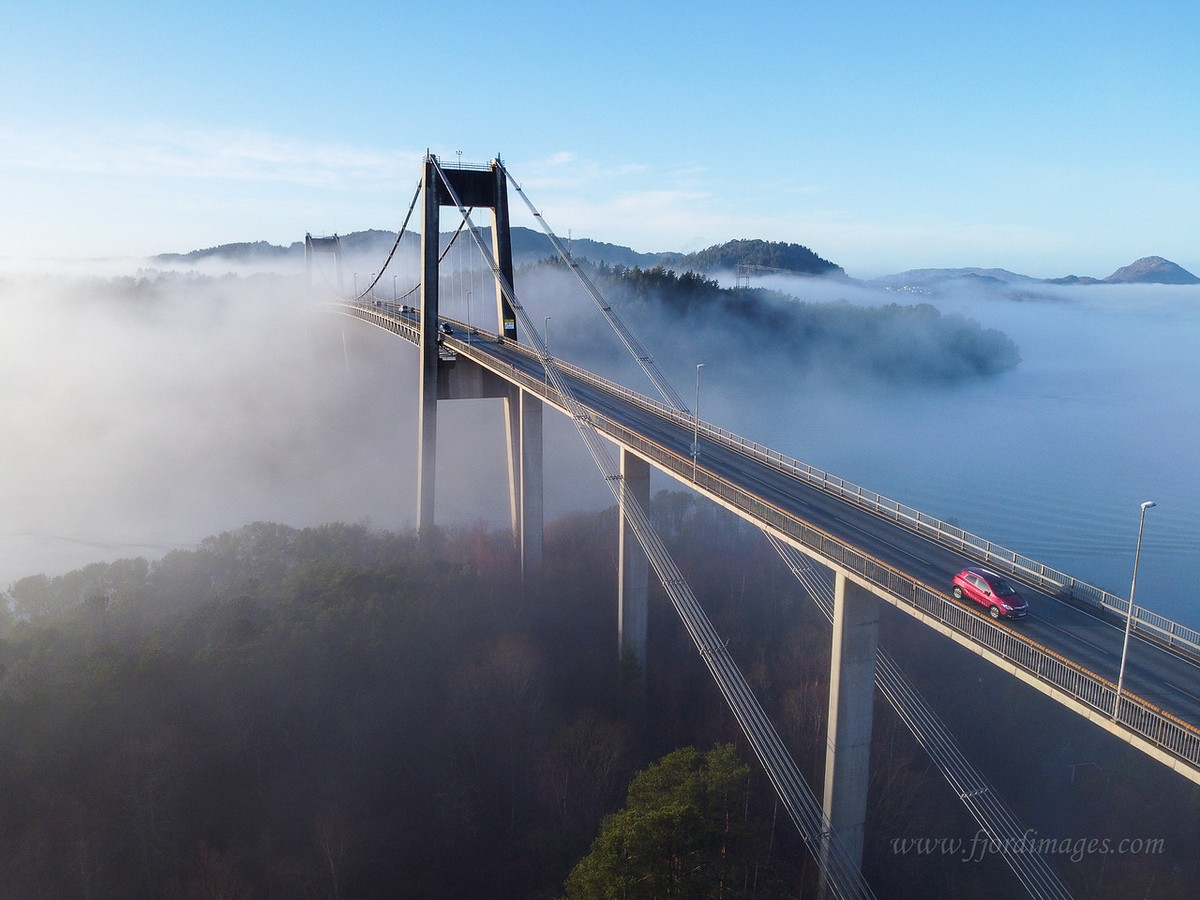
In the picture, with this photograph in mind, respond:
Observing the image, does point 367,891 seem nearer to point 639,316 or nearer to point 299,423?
point 299,423

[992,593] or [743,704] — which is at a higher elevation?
[992,593]

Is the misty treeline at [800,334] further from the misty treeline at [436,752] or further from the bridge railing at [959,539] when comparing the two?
the misty treeline at [436,752]

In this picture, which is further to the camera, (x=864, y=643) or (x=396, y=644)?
(x=396, y=644)

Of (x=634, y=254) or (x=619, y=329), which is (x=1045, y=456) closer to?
(x=619, y=329)

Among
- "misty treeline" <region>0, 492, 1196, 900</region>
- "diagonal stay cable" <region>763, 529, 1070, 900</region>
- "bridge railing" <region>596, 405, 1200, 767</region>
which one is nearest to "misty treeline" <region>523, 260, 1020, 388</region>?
"misty treeline" <region>0, 492, 1196, 900</region>

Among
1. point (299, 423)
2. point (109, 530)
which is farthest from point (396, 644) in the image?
point (299, 423)

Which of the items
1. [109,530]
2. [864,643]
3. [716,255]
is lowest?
[109,530]

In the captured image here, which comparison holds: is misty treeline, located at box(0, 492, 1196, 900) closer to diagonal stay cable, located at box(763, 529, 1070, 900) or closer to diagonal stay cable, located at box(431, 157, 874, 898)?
diagonal stay cable, located at box(763, 529, 1070, 900)

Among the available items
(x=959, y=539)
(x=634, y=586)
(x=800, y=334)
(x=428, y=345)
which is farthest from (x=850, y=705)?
(x=800, y=334)
